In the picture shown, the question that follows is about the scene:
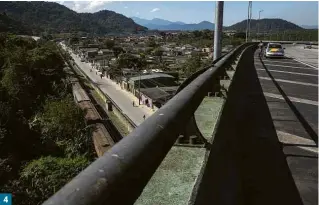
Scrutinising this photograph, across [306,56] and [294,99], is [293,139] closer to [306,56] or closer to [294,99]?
[294,99]

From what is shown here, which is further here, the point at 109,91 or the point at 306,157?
the point at 109,91

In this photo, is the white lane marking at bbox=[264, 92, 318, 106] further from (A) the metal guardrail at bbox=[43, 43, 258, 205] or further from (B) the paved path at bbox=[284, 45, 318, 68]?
(B) the paved path at bbox=[284, 45, 318, 68]

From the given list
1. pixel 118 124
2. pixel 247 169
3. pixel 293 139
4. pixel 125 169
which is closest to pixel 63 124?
pixel 118 124

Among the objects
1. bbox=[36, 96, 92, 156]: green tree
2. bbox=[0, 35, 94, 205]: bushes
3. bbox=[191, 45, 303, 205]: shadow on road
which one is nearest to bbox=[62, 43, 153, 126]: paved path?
bbox=[36, 96, 92, 156]: green tree

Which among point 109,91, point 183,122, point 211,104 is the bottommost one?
point 109,91

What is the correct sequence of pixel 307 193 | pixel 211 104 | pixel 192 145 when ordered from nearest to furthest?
pixel 192 145, pixel 307 193, pixel 211 104

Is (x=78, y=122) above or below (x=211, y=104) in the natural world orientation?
below

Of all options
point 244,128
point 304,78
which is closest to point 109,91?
point 304,78

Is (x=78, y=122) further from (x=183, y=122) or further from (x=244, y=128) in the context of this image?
(x=183, y=122)
